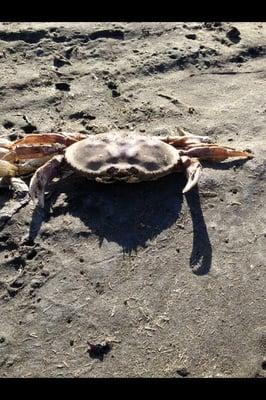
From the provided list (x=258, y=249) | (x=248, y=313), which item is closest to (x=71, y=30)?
(x=258, y=249)

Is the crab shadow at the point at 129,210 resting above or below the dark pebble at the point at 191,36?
below

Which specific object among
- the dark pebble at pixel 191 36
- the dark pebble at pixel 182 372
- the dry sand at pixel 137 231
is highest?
the dark pebble at pixel 191 36

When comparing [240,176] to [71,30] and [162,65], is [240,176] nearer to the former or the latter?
[162,65]

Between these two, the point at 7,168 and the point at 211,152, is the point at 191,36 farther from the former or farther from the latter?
the point at 7,168

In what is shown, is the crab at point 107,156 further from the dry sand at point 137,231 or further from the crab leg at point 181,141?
the dry sand at point 137,231

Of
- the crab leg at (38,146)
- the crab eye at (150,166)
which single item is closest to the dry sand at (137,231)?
the crab eye at (150,166)

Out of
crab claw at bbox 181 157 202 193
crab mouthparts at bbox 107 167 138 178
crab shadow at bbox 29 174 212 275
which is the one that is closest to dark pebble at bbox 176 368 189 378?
crab shadow at bbox 29 174 212 275
